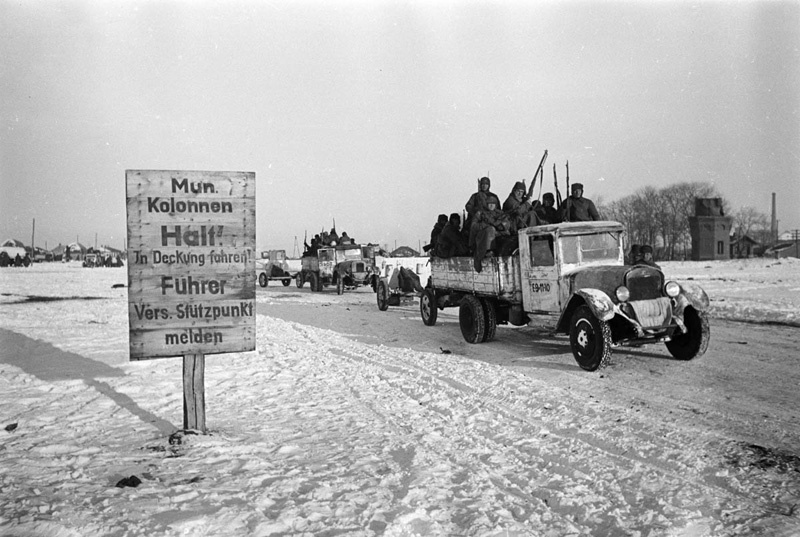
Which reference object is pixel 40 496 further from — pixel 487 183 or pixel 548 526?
pixel 487 183

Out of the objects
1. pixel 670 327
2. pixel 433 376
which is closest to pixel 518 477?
pixel 433 376

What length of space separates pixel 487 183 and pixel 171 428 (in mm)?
7845

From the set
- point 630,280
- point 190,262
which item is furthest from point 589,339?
point 190,262

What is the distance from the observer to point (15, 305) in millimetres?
16750

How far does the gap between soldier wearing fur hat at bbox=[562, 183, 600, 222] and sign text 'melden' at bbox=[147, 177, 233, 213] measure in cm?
747

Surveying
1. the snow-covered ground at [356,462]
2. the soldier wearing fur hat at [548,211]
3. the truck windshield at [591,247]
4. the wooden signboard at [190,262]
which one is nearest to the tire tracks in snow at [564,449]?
the snow-covered ground at [356,462]

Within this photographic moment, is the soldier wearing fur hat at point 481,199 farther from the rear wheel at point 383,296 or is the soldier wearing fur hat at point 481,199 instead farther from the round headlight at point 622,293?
the rear wheel at point 383,296

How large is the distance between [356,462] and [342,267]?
19.7 m

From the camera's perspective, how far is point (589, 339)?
7.40m

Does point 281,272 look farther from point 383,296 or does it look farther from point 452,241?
point 452,241

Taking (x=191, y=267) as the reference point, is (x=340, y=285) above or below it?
below

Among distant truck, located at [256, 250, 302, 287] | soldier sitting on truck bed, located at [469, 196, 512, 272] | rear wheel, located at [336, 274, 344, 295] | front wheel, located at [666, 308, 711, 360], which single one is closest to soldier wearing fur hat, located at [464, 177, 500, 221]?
soldier sitting on truck bed, located at [469, 196, 512, 272]

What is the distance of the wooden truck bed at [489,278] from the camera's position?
9414mm

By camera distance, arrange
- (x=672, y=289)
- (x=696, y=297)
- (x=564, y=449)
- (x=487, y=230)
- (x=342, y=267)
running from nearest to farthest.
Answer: (x=564, y=449), (x=672, y=289), (x=696, y=297), (x=487, y=230), (x=342, y=267)
